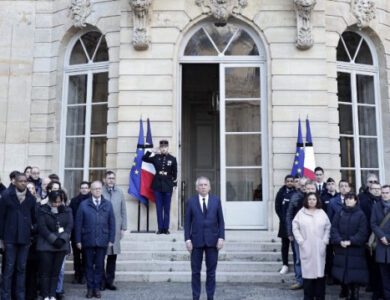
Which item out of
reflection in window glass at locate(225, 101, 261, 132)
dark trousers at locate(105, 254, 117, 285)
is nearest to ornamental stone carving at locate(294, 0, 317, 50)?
reflection in window glass at locate(225, 101, 261, 132)

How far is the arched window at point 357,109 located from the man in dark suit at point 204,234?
5712 mm

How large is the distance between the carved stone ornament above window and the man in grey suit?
183 inches

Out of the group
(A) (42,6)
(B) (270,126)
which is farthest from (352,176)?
(A) (42,6)

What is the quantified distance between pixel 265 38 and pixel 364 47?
2.98 m

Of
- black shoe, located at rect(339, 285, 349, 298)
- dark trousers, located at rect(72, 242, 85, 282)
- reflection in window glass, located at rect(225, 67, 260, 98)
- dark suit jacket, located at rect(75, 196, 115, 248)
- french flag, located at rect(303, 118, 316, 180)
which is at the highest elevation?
reflection in window glass, located at rect(225, 67, 260, 98)

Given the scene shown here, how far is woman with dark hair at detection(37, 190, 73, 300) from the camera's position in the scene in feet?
20.3

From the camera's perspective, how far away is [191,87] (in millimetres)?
14797

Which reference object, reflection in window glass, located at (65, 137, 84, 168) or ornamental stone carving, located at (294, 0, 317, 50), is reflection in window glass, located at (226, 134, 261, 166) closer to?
ornamental stone carving, located at (294, 0, 317, 50)

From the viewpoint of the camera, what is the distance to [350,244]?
622 cm

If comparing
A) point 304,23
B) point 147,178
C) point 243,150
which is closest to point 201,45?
point 304,23

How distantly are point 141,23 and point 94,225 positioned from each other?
5034 mm

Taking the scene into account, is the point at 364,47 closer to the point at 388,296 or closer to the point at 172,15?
the point at 172,15

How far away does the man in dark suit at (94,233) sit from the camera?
6.73 meters

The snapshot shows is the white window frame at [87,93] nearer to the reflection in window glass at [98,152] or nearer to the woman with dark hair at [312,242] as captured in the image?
the reflection in window glass at [98,152]
